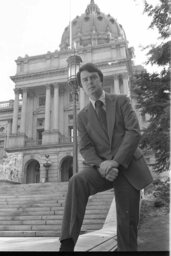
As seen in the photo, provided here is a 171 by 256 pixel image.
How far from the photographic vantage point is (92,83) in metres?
2.31

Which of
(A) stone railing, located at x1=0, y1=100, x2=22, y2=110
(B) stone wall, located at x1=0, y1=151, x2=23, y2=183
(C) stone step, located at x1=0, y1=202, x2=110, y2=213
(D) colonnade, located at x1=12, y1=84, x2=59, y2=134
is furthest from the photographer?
(A) stone railing, located at x1=0, y1=100, x2=22, y2=110

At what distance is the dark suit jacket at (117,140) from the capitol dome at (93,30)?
49.0m

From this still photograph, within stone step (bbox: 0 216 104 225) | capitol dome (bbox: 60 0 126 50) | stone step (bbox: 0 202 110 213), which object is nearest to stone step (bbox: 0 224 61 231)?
stone step (bbox: 0 216 104 225)

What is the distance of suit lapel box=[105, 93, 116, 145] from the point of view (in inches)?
86.9

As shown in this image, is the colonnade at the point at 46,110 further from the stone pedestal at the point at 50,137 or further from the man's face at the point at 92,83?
the man's face at the point at 92,83

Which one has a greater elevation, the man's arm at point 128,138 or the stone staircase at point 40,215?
the man's arm at point 128,138

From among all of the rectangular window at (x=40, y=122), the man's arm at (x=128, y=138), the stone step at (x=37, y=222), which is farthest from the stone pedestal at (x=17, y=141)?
the man's arm at (x=128, y=138)

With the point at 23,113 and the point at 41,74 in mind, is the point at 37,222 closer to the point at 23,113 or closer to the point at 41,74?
the point at 23,113

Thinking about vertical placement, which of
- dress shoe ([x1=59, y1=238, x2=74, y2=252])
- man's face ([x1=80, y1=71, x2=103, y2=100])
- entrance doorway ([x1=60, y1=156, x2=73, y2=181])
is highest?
entrance doorway ([x1=60, y1=156, x2=73, y2=181])

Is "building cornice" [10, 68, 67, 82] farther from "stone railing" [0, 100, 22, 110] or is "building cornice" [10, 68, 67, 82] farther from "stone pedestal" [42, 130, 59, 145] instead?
"stone railing" [0, 100, 22, 110]

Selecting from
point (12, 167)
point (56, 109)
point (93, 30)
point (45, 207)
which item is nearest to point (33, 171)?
point (12, 167)

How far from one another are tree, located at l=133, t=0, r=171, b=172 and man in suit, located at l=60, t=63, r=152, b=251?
5190 millimetres

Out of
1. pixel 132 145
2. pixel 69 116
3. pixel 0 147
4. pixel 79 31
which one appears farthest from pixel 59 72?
pixel 132 145

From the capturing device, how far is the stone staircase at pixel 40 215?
704 cm
